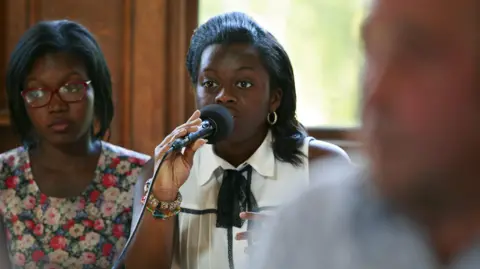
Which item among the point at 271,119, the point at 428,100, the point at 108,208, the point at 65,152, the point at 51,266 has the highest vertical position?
the point at 428,100

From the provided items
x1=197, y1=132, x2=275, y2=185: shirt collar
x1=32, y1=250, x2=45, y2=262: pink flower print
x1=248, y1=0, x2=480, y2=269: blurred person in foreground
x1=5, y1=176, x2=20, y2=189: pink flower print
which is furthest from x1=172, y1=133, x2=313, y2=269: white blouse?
x1=248, y1=0, x2=480, y2=269: blurred person in foreground

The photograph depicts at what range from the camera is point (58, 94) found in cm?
150

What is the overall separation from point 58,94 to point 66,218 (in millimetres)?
282

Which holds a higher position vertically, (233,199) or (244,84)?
(244,84)

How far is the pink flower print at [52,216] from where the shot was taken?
1523mm

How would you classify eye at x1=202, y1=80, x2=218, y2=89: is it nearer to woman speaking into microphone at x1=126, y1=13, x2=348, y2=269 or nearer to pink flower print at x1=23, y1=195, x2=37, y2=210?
woman speaking into microphone at x1=126, y1=13, x2=348, y2=269

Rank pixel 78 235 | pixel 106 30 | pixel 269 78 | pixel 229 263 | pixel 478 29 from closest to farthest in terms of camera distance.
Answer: pixel 478 29 → pixel 229 263 → pixel 269 78 → pixel 78 235 → pixel 106 30

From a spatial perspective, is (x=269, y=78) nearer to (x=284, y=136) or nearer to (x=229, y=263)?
(x=284, y=136)

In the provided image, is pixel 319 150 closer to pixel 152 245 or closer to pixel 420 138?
pixel 152 245

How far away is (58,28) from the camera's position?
5.18ft

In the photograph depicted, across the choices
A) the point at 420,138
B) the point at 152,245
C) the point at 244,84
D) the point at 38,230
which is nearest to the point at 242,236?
the point at 152,245

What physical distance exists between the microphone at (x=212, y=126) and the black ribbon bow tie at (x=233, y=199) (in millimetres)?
170

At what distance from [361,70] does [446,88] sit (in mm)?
56

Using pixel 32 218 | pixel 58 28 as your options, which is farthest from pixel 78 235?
pixel 58 28
